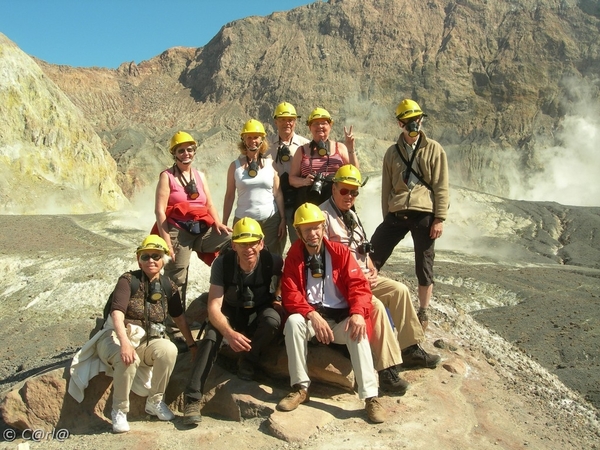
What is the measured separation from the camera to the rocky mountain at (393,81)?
61.8 meters

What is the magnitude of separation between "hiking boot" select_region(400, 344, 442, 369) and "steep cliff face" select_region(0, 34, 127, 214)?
2310 cm

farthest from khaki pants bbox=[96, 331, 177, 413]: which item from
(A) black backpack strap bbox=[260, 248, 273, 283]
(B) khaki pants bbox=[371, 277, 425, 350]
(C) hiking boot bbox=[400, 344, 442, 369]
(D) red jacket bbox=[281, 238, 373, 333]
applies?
(C) hiking boot bbox=[400, 344, 442, 369]

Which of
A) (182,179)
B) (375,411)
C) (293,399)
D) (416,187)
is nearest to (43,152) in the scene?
(182,179)

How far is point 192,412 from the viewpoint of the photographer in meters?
5.35

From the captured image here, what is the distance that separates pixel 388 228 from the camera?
6539 mm

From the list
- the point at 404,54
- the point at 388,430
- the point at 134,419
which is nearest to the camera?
the point at 388,430

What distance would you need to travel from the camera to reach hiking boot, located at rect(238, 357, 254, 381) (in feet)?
19.0

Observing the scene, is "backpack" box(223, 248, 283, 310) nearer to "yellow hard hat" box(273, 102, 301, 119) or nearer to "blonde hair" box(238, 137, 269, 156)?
"blonde hair" box(238, 137, 269, 156)

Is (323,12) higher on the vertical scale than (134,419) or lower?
higher

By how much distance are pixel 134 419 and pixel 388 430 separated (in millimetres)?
2246

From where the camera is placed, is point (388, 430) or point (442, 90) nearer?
point (388, 430)

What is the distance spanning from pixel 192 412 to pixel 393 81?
6558 centimetres

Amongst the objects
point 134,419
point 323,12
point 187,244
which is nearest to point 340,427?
point 134,419

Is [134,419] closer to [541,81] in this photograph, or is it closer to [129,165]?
[129,165]
